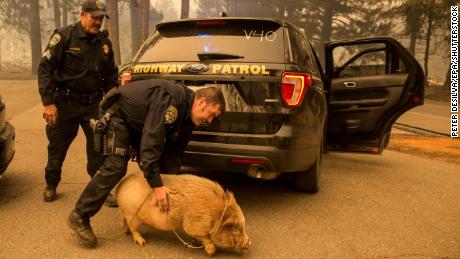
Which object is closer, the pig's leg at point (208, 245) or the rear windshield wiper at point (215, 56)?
the pig's leg at point (208, 245)

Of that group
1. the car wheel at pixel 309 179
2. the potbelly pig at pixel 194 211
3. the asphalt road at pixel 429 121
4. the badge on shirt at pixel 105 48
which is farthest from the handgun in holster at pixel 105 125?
the asphalt road at pixel 429 121

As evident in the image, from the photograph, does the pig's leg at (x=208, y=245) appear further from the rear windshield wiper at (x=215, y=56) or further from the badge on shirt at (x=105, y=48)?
the badge on shirt at (x=105, y=48)

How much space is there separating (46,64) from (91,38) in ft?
1.48

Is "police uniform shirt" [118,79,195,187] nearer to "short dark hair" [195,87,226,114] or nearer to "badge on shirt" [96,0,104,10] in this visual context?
"short dark hair" [195,87,226,114]

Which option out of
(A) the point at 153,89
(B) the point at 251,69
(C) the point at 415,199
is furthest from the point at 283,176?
(A) the point at 153,89

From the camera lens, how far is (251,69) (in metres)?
3.60

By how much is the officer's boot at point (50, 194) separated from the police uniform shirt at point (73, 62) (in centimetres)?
87

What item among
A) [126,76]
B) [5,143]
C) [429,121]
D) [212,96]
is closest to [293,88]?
[212,96]

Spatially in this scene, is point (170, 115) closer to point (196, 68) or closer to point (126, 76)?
point (196, 68)

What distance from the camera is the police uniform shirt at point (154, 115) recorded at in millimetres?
2768

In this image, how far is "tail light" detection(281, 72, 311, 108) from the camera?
357cm

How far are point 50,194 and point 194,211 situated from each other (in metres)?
1.84

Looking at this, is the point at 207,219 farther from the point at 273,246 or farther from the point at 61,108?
the point at 61,108

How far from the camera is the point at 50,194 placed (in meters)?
3.98
